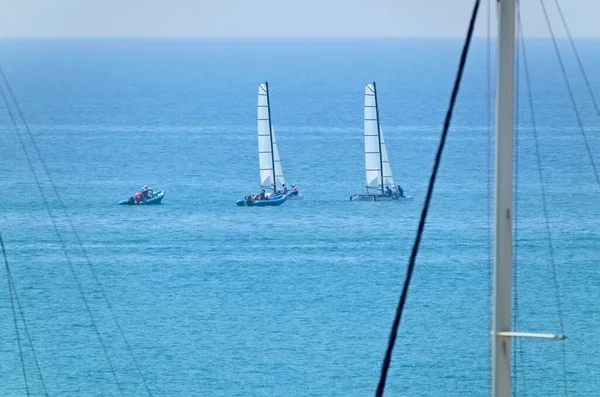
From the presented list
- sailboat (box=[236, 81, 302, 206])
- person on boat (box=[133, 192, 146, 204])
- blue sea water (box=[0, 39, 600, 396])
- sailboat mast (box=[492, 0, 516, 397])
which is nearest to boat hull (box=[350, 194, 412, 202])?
blue sea water (box=[0, 39, 600, 396])

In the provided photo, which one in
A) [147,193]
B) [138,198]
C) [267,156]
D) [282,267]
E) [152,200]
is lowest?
[152,200]

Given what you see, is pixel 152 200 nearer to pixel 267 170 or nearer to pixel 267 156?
pixel 267 170

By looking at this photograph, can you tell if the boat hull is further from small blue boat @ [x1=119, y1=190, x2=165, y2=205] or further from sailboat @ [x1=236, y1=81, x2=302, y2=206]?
small blue boat @ [x1=119, y1=190, x2=165, y2=205]

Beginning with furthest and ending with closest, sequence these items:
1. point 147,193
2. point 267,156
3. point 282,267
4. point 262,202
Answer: point 267,156 → point 147,193 → point 262,202 → point 282,267

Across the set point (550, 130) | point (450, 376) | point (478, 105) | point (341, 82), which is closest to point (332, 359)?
point (450, 376)

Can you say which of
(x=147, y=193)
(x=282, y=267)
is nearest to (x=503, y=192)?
(x=282, y=267)

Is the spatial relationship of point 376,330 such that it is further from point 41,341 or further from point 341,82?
point 341,82

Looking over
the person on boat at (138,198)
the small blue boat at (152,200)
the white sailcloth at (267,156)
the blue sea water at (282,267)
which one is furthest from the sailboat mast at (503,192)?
the person on boat at (138,198)
